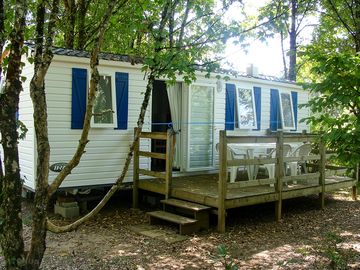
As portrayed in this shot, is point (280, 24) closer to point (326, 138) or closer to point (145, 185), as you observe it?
point (326, 138)

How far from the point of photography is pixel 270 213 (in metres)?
7.71

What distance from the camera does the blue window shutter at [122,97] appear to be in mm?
7570

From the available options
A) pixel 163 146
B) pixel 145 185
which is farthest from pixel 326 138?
pixel 163 146

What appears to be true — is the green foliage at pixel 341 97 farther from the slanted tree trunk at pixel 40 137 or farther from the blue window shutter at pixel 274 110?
the blue window shutter at pixel 274 110

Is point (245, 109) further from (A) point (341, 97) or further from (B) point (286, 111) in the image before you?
(A) point (341, 97)

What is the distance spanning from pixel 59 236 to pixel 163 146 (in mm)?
4251

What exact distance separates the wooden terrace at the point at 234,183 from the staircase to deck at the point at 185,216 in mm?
160

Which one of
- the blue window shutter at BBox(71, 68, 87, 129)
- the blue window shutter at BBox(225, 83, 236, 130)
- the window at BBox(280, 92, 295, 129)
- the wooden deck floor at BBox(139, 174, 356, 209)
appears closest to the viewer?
the wooden deck floor at BBox(139, 174, 356, 209)

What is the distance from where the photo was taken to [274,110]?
10.4m

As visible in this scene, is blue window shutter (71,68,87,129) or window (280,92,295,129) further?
window (280,92,295,129)

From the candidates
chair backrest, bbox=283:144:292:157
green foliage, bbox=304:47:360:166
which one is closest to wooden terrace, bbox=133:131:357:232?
chair backrest, bbox=283:144:292:157

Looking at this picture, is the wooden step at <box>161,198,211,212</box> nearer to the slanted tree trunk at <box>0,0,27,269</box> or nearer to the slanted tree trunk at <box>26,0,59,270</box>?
the slanted tree trunk at <box>26,0,59,270</box>

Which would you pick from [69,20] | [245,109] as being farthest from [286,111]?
[69,20]

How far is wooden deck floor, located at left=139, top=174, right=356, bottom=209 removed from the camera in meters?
6.34
